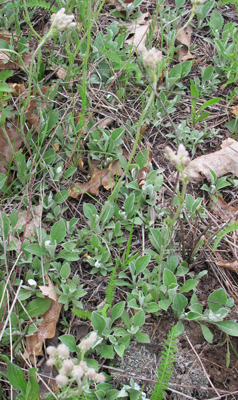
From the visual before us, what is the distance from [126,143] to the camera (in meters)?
2.47

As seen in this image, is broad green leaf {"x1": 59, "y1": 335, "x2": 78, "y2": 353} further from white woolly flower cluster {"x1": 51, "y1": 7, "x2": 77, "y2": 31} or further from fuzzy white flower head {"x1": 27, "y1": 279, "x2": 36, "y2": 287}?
white woolly flower cluster {"x1": 51, "y1": 7, "x2": 77, "y2": 31}

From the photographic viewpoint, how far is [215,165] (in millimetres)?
2434

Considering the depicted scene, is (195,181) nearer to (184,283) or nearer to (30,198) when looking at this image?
(184,283)

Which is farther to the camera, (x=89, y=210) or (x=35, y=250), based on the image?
(x=89, y=210)

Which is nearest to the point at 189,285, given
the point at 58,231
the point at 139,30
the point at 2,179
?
the point at 58,231

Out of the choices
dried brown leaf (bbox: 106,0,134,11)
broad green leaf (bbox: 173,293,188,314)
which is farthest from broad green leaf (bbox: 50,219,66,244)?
dried brown leaf (bbox: 106,0,134,11)

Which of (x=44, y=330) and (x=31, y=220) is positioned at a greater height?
(x=31, y=220)

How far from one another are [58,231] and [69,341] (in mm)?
641

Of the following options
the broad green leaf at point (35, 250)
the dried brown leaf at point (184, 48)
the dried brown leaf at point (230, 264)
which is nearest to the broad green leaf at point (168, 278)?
the dried brown leaf at point (230, 264)

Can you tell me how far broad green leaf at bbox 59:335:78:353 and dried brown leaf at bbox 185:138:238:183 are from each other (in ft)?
4.68

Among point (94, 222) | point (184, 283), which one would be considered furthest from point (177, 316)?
point (94, 222)

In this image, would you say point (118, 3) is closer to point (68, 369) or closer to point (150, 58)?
point (150, 58)

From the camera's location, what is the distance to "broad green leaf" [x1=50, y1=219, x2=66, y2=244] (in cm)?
194

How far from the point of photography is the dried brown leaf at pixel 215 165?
241 cm
